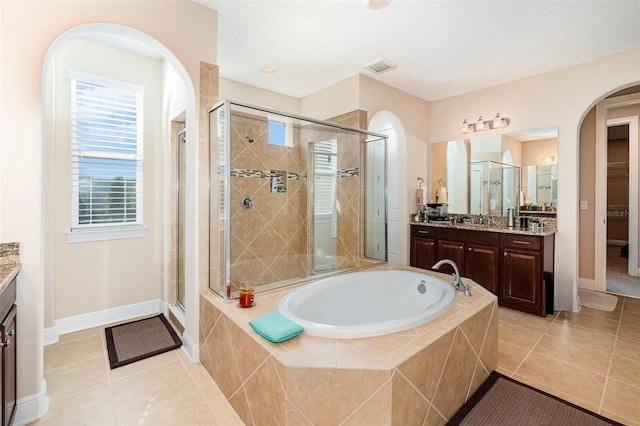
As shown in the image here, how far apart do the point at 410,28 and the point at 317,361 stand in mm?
2647

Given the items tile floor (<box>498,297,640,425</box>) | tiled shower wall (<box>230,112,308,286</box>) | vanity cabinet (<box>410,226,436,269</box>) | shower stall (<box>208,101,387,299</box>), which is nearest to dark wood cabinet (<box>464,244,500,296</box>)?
tile floor (<box>498,297,640,425</box>)

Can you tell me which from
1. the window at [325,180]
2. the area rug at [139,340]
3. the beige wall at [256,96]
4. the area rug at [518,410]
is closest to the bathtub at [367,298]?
the area rug at [518,410]

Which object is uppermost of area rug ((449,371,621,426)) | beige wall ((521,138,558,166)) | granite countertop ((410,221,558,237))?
beige wall ((521,138,558,166))

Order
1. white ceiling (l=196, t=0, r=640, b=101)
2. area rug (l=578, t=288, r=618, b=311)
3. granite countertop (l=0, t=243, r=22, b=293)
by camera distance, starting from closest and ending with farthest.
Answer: granite countertop (l=0, t=243, r=22, b=293), white ceiling (l=196, t=0, r=640, b=101), area rug (l=578, t=288, r=618, b=311)

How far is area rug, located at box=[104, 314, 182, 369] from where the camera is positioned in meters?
2.33

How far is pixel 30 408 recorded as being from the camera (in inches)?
65.4

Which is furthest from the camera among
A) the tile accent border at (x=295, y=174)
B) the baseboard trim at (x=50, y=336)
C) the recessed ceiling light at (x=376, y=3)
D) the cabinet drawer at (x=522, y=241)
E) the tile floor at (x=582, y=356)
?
the tile accent border at (x=295, y=174)

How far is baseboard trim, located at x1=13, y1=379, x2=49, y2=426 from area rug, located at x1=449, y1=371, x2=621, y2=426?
2.31 meters

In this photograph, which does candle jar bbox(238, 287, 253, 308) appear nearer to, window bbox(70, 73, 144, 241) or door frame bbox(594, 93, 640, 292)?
window bbox(70, 73, 144, 241)

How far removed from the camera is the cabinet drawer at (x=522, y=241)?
311 centimetres

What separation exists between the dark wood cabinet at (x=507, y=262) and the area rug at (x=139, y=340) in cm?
318

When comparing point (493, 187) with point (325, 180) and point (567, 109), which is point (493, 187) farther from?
point (325, 180)

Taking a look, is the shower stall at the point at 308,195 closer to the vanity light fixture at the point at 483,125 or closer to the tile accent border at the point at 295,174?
the tile accent border at the point at 295,174

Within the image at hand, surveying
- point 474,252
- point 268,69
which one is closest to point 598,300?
point 474,252
